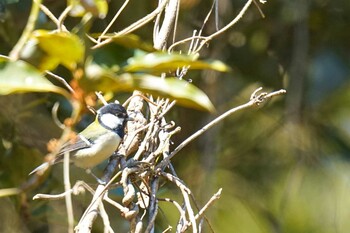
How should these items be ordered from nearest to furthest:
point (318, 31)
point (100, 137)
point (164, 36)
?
point (164, 36), point (100, 137), point (318, 31)

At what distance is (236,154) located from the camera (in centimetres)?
256

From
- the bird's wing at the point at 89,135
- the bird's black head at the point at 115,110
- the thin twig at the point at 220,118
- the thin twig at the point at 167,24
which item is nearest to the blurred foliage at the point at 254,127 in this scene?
the bird's wing at the point at 89,135

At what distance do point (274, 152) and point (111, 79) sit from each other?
6.62 feet

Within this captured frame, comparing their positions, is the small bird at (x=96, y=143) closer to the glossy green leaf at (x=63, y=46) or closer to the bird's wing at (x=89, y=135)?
the bird's wing at (x=89, y=135)

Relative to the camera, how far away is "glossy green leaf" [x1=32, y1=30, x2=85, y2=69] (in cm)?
68

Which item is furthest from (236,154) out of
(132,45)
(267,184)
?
(132,45)

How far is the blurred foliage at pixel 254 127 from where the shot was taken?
1945 mm

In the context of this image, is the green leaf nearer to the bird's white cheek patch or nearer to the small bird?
the bird's white cheek patch

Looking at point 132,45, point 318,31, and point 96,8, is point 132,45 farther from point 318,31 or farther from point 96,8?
point 318,31

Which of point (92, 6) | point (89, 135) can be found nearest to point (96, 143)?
point (89, 135)

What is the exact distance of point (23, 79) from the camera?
71cm

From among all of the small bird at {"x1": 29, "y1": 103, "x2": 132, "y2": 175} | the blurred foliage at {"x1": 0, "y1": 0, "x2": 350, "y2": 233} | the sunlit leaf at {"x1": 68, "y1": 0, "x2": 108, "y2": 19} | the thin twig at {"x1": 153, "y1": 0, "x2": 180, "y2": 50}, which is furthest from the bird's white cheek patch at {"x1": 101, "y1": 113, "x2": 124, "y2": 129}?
the sunlit leaf at {"x1": 68, "y1": 0, "x2": 108, "y2": 19}

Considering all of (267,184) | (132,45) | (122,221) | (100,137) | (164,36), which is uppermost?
(132,45)

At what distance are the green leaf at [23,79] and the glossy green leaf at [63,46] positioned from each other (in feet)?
0.09
